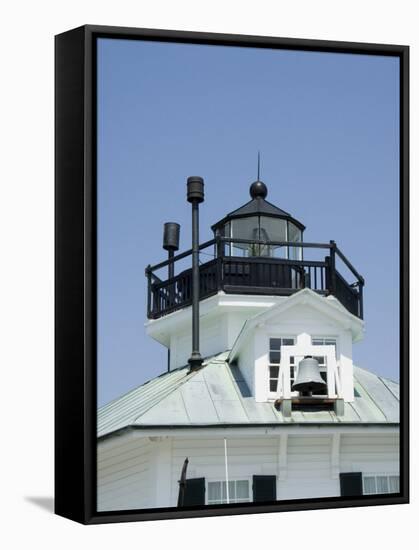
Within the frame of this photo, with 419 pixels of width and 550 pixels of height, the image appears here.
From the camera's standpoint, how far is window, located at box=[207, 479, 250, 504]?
9.31 metres

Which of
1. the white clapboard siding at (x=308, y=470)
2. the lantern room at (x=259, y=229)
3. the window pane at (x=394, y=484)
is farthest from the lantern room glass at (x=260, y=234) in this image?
the window pane at (x=394, y=484)

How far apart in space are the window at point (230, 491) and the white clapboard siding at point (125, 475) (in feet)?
1.23

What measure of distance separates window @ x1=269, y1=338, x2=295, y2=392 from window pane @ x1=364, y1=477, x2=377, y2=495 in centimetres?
80

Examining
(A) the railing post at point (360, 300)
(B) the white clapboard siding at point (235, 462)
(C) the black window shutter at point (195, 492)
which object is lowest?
(C) the black window shutter at point (195, 492)

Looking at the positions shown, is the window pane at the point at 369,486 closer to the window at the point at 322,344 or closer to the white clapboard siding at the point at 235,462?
the white clapboard siding at the point at 235,462

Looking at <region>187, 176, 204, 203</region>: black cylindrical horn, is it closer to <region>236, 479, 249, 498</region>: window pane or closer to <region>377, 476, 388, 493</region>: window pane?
<region>236, 479, 249, 498</region>: window pane

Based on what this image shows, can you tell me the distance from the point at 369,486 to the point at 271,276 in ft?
4.86

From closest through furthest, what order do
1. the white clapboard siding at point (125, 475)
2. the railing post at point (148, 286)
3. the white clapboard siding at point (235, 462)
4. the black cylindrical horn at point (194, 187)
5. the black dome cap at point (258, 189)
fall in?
the white clapboard siding at point (125, 475) < the white clapboard siding at point (235, 462) < the railing post at point (148, 286) < the black cylindrical horn at point (194, 187) < the black dome cap at point (258, 189)

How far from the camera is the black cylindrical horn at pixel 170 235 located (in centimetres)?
936

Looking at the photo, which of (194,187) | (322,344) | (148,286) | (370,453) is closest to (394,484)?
(370,453)

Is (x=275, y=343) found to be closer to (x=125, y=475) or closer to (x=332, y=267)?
(x=332, y=267)

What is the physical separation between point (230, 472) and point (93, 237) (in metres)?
1.75

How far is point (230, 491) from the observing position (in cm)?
938

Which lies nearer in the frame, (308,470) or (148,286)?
(148,286)
